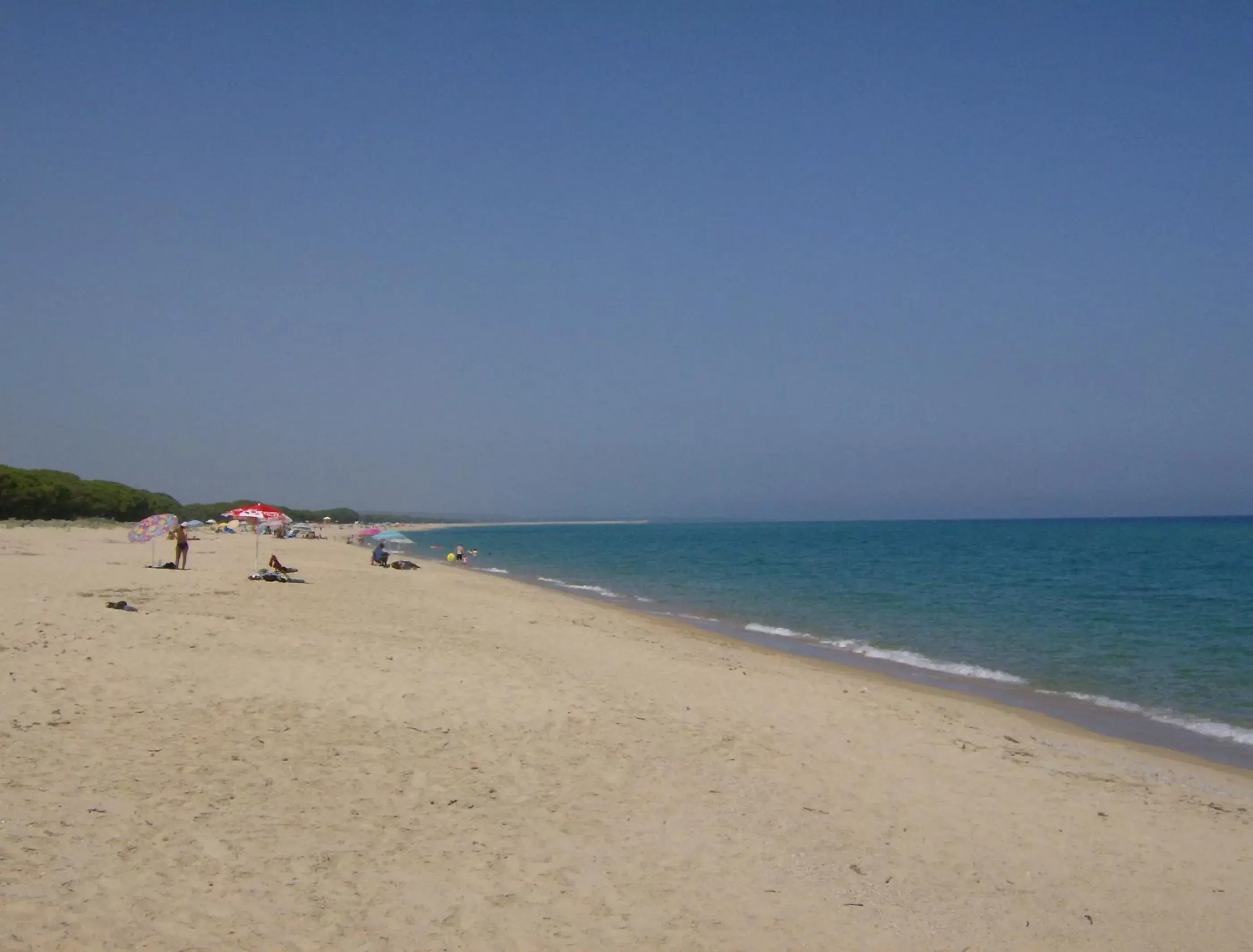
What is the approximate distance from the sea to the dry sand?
2680mm

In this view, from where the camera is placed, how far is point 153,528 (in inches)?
850

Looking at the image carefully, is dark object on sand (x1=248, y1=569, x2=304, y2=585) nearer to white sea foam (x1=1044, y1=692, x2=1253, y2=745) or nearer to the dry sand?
the dry sand

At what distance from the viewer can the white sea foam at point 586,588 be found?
103 feet

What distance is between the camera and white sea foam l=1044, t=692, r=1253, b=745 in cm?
1178

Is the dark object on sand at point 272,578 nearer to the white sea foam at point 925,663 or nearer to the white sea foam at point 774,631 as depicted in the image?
the white sea foam at point 774,631

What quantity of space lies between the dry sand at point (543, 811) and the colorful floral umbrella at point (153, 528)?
33.7ft

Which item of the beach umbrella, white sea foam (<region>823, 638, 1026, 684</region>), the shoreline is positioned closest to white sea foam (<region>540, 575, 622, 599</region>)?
→ the shoreline

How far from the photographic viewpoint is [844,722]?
33.6ft

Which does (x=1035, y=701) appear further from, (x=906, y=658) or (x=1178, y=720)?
(x=906, y=658)

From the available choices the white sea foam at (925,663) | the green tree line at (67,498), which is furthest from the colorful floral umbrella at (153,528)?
the green tree line at (67,498)

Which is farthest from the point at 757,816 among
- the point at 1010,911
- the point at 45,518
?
the point at 45,518

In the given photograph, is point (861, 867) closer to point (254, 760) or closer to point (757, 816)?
point (757, 816)

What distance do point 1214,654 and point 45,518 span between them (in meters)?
59.1

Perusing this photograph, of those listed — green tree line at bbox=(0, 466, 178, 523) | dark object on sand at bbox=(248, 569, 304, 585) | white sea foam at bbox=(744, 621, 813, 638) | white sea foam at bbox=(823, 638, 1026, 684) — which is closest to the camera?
white sea foam at bbox=(823, 638, 1026, 684)
